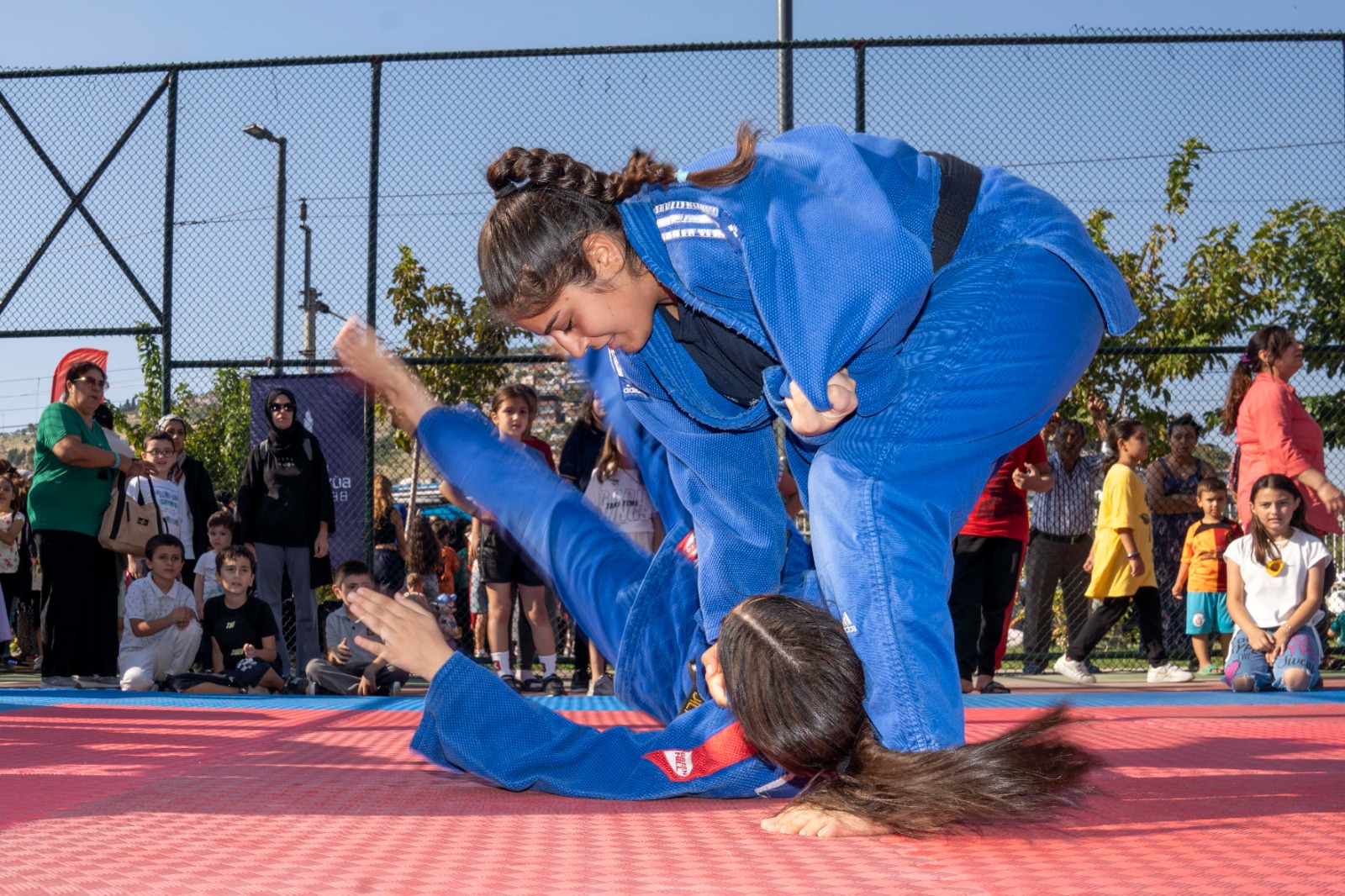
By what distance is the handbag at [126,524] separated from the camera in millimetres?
5457

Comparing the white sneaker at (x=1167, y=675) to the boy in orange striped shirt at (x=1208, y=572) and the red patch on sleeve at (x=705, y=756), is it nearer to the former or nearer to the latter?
the boy in orange striped shirt at (x=1208, y=572)

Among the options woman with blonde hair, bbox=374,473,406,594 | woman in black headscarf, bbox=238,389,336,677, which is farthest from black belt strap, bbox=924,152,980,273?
woman with blonde hair, bbox=374,473,406,594

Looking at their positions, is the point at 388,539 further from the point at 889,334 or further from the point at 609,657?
the point at 889,334

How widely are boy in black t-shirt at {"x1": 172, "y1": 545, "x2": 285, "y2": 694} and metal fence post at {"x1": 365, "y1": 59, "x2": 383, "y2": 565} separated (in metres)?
0.60

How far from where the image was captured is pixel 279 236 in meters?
6.40

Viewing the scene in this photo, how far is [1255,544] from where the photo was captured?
506 cm

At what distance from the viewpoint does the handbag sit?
5.46m

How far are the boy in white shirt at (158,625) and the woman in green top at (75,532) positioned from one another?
126 millimetres

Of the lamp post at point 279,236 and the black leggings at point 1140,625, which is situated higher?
the lamp post at point 279,236

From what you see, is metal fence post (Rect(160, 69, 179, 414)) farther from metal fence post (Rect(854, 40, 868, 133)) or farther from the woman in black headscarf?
metal fence post (Rect(854, 40, 868, 133))

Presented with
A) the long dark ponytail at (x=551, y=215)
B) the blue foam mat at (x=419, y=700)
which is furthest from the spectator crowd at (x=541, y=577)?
the long dark ponytail at (x=551, y=215)

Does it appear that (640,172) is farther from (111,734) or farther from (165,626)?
(165,626)

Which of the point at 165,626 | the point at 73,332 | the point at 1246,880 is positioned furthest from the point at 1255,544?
the point at 73,332

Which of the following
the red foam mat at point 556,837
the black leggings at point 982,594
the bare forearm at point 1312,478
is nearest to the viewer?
the red foam mat at point 556,837
